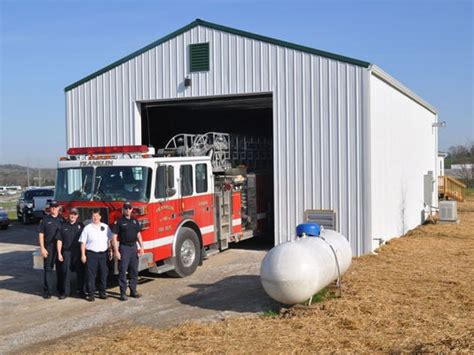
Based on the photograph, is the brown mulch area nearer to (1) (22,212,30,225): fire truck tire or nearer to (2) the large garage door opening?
(2) the large garage door opening

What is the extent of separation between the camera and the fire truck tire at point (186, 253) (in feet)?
38.8

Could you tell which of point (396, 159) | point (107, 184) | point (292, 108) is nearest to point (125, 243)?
point (107, 184)

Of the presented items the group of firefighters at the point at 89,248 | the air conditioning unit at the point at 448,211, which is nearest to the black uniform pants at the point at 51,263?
the group of firefighters at the point at 89,248

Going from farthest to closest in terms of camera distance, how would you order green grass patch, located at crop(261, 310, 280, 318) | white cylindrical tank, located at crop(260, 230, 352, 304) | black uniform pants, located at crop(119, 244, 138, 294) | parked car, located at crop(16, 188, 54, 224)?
parked car, located at crop(16, 188, 54, 224)
black uniform pants, located at crop(119, 244, 138, 294)
green grass patch, located at crop(261, 310, 280, 318)
white cylindrical tank, located at crop(260, 230, 352, 304)

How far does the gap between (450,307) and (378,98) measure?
7.38 metres

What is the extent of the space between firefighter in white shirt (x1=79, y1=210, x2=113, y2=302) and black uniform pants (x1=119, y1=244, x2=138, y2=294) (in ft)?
1.02

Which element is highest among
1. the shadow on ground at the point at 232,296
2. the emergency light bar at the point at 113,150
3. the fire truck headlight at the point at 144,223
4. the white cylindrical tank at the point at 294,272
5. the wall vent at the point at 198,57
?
the wall vent at the point at 198,57

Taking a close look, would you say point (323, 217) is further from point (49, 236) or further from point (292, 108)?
point (49, 236)

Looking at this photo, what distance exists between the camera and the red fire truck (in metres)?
11.0

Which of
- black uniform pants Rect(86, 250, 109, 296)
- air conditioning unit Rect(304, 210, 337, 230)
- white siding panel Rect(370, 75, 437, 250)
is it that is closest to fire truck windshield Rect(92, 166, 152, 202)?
black uniform pants Rect(86, 250, 109, 296)

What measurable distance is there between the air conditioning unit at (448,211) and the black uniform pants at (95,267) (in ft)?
48.6

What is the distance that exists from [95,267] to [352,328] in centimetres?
466

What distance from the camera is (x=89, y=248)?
10.1 m

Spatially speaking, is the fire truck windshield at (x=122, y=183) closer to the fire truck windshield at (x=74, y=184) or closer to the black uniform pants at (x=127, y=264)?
the fire truck windshield at (x=74, y=184)
